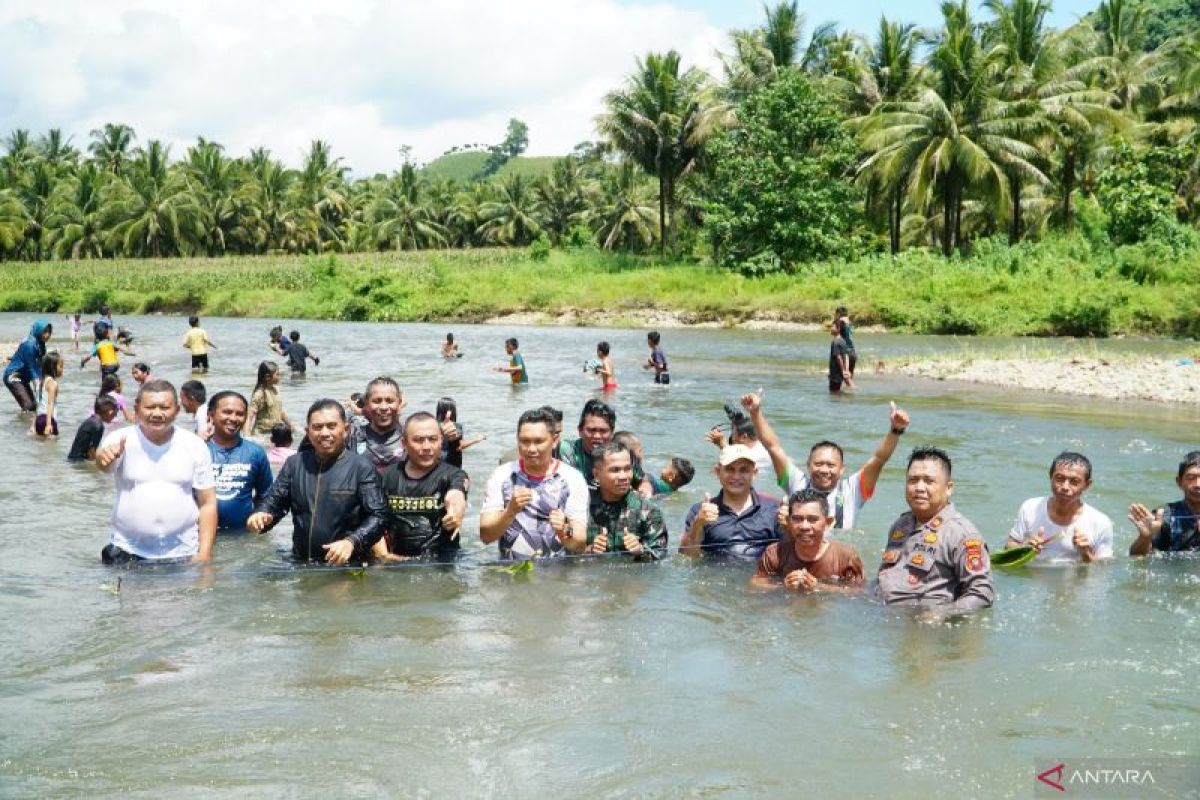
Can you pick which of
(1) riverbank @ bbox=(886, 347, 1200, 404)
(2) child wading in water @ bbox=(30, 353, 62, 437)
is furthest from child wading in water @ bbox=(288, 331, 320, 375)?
(1) riverbank @ bbox=(886, 347, 1200, 404)

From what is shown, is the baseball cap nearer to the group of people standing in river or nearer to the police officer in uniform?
the group of people standing in river

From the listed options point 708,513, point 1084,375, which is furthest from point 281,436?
point 1084,375

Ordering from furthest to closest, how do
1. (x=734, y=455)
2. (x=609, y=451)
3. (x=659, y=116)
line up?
(x=659, y=116)
(x=734, y=455)
(x=609, y=451)

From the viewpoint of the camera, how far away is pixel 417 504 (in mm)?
7297

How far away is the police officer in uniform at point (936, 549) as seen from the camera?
250 inches

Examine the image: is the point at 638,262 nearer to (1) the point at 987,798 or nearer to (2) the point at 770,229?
(2) the point at 770,229

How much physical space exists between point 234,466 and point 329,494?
5.25ft

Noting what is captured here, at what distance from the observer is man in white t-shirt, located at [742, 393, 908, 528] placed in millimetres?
7109

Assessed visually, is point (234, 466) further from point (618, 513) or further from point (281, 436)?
point (618, 513)

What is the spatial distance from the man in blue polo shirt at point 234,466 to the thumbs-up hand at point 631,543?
108 inches

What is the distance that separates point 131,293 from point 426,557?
5524 cm

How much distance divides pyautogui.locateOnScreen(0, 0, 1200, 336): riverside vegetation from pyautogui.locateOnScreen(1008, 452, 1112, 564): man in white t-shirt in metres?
27.4

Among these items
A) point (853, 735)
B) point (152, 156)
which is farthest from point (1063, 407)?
point (152, 156)

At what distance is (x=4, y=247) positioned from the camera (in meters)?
69.6
